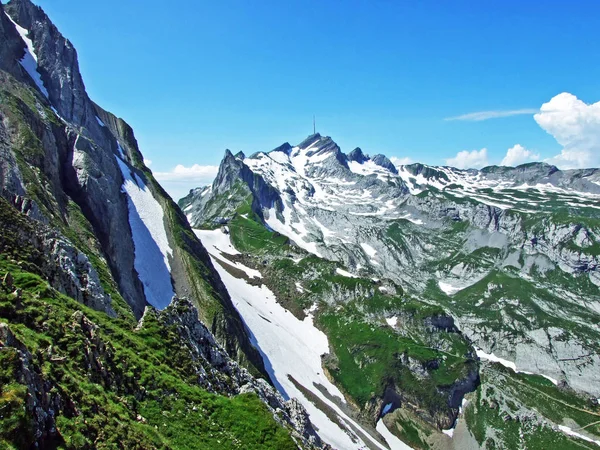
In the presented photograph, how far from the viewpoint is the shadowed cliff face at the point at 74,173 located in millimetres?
67375

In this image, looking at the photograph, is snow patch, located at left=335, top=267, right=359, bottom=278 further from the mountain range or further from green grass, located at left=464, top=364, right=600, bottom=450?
green grass, located at left=464, top=364, right=600, bottom=450

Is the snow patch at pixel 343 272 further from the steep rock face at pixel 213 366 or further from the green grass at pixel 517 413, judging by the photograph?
the steep rock face at pixel 213 366

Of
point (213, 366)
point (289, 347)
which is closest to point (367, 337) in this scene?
point (289, 347)

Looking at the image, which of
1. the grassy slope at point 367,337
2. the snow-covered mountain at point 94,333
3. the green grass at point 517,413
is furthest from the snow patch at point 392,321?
the snow-covered mountain at point 94,333

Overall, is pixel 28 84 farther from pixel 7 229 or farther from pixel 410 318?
pixel 410 318

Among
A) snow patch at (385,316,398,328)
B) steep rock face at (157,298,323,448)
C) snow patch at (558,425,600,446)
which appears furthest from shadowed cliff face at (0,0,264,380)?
snow patch at (558,425,600,446)

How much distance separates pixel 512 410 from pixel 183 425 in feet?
427

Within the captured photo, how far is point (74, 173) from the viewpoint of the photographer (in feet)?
278

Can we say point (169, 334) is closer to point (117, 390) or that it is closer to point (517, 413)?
point (117, 390)

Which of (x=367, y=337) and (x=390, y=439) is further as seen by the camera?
(x=367, y=337)

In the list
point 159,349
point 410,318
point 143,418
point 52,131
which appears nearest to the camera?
point 143,418

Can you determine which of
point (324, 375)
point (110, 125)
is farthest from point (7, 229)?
point (110, 125)

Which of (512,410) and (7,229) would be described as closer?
(7,229)

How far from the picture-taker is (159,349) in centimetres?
2955
